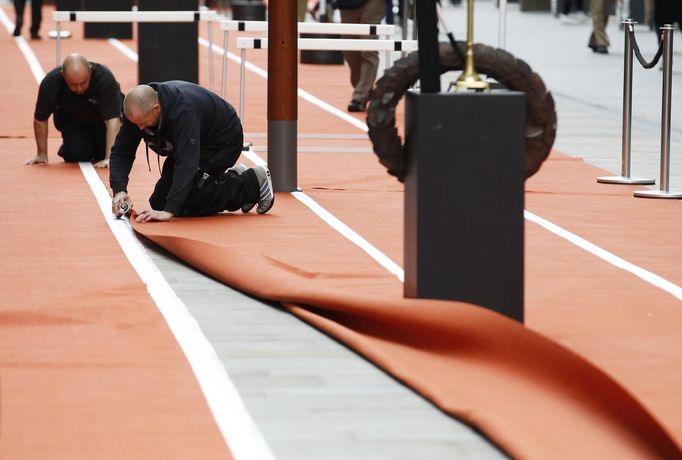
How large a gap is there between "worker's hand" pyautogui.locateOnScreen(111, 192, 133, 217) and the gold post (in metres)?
3.45

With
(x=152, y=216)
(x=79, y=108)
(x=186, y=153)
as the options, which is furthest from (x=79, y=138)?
(x=186, y=153)

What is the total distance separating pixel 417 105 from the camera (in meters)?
6.42

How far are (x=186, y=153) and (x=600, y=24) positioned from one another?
17.2m

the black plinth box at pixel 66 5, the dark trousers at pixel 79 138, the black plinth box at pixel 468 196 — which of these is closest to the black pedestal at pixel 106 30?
the black plinth box at pixel 66 5

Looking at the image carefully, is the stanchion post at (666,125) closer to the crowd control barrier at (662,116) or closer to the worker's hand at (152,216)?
the crowd control barrier at (662,116)

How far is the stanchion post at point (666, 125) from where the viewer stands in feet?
35.8

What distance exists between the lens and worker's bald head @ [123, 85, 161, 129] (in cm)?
893

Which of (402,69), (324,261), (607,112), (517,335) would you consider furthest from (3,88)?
(517,335)

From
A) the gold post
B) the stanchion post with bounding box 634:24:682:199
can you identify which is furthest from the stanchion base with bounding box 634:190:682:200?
the gold post

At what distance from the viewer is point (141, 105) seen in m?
8.93

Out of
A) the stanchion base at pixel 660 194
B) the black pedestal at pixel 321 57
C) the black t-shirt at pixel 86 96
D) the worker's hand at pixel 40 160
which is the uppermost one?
the black t-shirt at pixel 86 96

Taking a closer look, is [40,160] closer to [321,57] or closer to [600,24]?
[321,57]

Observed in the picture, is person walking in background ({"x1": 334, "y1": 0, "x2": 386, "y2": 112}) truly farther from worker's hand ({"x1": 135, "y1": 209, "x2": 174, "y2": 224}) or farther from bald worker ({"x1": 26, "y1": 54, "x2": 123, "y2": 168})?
worker's hand ({"x1": 135, "y1": 209, "x2": 174, "y2": 224})

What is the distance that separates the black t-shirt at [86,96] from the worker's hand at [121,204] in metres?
2.20
